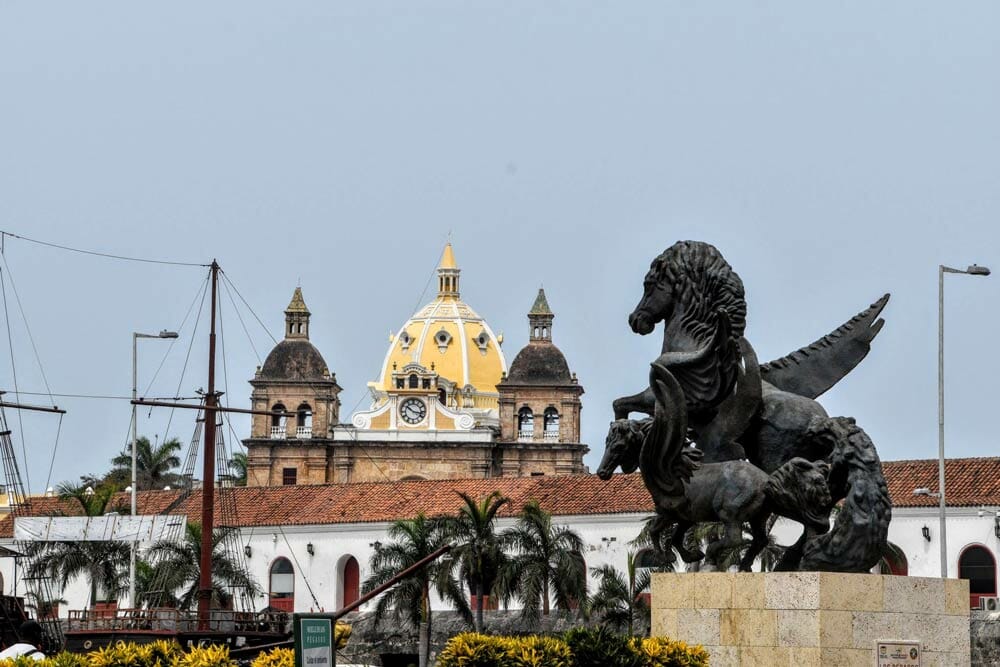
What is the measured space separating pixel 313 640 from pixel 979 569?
138ft

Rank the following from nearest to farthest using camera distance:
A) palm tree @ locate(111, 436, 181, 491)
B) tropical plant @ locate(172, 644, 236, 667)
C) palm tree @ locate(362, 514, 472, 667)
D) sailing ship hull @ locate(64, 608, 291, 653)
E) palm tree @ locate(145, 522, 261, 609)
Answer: tropical plant @ locate(172, 644, 236, 667)
sailing ship hull @ locate(64, 608, 291, 653)
palm tree @ locate(362, 514, 472, 667)
palm tree @ locate(145, 522, 261, 609)
palm tree @ locate(111, 436, 181, 491)

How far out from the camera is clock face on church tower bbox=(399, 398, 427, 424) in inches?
4835

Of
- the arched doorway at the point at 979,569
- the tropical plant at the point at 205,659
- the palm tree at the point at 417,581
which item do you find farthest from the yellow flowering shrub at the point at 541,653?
the arched doorway at the point at 979,569

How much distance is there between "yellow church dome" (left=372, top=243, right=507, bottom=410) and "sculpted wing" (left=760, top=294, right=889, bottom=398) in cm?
11379

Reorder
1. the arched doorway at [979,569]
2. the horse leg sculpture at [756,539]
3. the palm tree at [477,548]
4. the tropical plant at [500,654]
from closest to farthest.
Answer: the tropical plant at [500,654] → the horse leg sculpture at [756,539] → the arched doorway at [979,569] → the palm tree at [477,548]

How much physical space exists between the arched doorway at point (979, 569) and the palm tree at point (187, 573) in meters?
19.9

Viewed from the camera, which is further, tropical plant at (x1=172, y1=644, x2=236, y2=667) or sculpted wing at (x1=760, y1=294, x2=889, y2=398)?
sculpted wing at (x1=760, y1=294, x2=889, y2=398)

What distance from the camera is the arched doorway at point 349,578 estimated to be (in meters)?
65.2

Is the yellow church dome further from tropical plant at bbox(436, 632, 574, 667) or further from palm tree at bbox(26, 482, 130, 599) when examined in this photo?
tropical plant at bbox(436, 632, 574, 667)

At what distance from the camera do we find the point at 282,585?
65812 millimetres

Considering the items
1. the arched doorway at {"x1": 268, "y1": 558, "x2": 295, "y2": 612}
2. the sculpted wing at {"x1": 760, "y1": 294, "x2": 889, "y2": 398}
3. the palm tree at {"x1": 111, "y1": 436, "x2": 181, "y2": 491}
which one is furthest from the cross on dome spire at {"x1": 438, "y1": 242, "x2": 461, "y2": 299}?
the sculpted wing at {"x1": 760, "y1": 294, "x2": 889, "y2": 398}

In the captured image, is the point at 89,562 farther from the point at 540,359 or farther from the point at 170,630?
the point at 540,359

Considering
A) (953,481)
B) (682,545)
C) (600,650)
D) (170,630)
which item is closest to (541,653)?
(600,650)

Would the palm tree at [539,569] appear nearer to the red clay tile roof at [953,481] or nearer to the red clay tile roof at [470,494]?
the red clay tile roof at [470,494]
